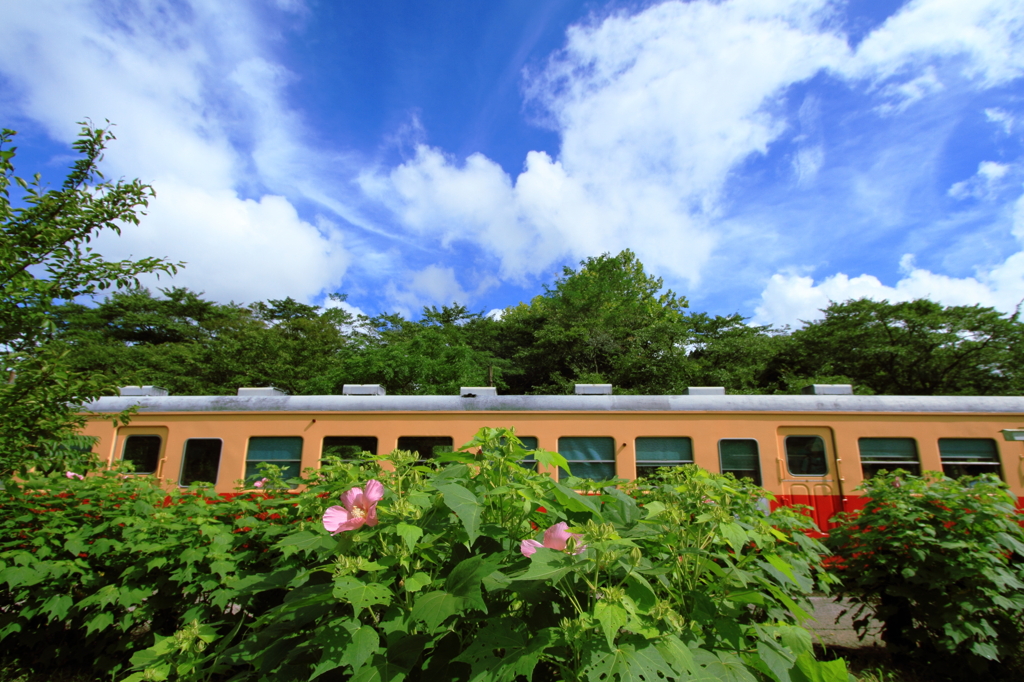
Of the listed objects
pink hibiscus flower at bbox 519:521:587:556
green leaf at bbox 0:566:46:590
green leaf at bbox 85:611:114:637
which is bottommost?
green leaf at bbox 85:611:114:637

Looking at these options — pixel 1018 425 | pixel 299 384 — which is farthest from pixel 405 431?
pixel 299 384

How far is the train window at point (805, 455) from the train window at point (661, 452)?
153 cm

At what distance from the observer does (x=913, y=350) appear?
22.1 metres

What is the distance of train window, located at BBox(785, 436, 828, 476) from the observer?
8273 mm

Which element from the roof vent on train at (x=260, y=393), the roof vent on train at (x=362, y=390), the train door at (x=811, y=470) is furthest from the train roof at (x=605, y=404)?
the roof vent on train at (x=362, y=390)

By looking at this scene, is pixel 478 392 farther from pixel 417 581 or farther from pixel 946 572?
pixel 417 581

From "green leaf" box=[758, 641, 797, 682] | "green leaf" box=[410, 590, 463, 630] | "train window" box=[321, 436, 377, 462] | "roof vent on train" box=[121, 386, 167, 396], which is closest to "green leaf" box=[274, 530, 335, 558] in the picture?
"green leaf" box=[410, 590, 463, 630]

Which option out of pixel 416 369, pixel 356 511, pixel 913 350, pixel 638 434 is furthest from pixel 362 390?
pixel 913 350

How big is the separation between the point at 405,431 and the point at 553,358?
21318mm

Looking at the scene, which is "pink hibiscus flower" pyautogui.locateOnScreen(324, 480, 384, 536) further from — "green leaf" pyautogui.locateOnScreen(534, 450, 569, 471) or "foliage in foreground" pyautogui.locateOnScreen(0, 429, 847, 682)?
"green leaf" pyautogui.locateOnScreen(534, 450, 569, 471)

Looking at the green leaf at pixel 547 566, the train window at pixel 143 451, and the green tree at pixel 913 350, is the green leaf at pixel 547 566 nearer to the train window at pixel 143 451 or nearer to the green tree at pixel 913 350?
the train window at pixel 143 451

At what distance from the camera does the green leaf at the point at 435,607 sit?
141 cm

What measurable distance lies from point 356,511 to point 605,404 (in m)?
7.11

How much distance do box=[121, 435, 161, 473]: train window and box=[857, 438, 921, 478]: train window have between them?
35.4 ft
